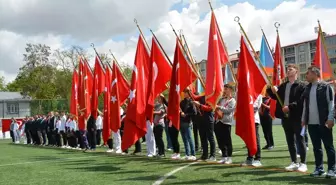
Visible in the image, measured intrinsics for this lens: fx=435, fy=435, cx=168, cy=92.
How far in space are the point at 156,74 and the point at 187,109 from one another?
4.52 ft

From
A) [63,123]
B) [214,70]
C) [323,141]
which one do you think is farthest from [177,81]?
[63,123]

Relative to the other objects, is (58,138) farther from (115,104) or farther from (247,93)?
(247,93)

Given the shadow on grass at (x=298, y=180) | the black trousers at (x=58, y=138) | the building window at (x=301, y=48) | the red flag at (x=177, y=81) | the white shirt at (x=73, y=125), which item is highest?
the building window at (x=301, y=48)

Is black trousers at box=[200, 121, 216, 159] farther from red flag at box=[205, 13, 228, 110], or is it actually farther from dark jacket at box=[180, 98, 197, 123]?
red flag at box=[205, 13, 228, 110]

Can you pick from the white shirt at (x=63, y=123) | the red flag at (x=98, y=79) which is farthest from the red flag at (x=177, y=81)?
the white shirt at (x=63, y=123)

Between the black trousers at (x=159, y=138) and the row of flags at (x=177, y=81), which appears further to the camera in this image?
the black trousers at (x=159, y=138)

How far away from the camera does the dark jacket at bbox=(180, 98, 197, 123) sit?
1239 cm

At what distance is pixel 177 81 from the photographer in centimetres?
1192

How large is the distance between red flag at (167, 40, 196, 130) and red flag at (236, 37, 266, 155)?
2306mm

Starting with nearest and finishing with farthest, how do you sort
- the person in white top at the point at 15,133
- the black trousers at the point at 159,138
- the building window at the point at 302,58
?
the black trousers at the point at 159,138, the person in white top at the point at 15,133, the building window at the point at 302,58

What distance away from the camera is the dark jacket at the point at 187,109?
12390 mm

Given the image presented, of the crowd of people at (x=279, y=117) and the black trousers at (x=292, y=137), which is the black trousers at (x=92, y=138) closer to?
the crowd of people at (x=279, y=117)

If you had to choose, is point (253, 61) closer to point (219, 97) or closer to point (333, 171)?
point (219, 97)

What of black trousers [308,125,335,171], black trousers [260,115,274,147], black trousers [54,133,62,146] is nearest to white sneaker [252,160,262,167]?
black trousers [308,125,335,171]
